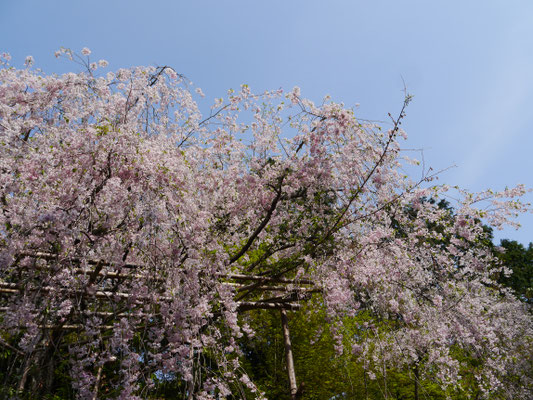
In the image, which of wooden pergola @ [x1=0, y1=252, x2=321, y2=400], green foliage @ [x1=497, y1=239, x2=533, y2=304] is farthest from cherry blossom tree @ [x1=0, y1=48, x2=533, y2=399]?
green foliage @ [x1=497, y1=239, x2=533, y2=304]

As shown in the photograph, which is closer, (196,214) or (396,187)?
(196,214)

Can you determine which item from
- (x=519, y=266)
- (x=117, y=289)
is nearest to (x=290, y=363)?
(x=117, y=289)

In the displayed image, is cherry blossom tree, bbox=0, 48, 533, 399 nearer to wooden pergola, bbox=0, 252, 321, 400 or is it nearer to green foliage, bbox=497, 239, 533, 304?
wooden pergola, bbox=0, 252, 321, 400

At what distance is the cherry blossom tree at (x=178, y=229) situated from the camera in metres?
4.12

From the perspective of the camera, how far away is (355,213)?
20.7 feet

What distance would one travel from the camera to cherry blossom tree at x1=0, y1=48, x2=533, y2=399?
4.12 m

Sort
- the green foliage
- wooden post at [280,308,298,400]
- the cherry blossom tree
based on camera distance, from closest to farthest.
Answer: the cherry blossom tree
wooden post at [280,308,298,400]
the green foliage

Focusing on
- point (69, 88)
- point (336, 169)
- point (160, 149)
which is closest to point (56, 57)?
point (69, 88)

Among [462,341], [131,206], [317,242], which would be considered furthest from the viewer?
[462,341]

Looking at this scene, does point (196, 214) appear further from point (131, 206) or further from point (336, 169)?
point (336, 169)

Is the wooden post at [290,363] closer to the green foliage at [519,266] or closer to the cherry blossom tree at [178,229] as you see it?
the cherry blossom tree at [178,229]

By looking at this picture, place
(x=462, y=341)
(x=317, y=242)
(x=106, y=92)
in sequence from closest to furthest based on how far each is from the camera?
1. (x=106, y=92)
2. (x=317, y=242)
3. (x=462, y=341)

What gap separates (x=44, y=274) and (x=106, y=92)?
273 centimetres

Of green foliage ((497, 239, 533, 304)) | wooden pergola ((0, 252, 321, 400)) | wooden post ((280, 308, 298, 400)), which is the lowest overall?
wooden post ((280, 308, 298, 400))
